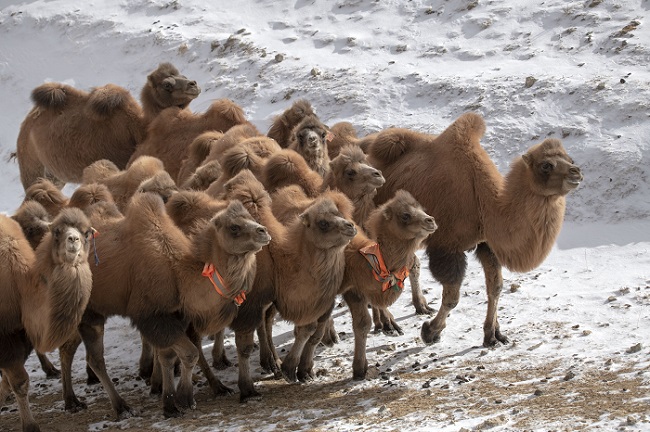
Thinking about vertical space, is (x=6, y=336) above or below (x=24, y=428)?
above

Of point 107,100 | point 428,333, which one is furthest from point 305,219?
point 107,100

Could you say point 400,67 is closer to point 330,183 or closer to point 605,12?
point 605,12

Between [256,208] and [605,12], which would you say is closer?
[256,208]

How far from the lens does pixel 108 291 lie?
902 centimetres

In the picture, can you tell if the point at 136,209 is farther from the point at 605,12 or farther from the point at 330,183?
the point at 605,12

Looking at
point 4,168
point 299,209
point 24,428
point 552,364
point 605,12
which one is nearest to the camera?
point 24,428

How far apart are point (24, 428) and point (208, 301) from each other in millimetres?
1880

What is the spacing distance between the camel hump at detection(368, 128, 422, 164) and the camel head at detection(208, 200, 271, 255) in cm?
272

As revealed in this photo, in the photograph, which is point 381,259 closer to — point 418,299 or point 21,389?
point 418,299

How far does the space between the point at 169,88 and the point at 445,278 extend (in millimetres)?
5243

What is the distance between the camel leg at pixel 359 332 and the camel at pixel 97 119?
5250 mm

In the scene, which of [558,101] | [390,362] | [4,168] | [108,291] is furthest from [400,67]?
[108,291]

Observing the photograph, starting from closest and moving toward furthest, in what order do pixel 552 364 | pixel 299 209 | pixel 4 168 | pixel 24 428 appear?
pixel 24 428, pixel 552 364, pixel 299 209, pixel 4 168

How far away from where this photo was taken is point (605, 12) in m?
17.3
